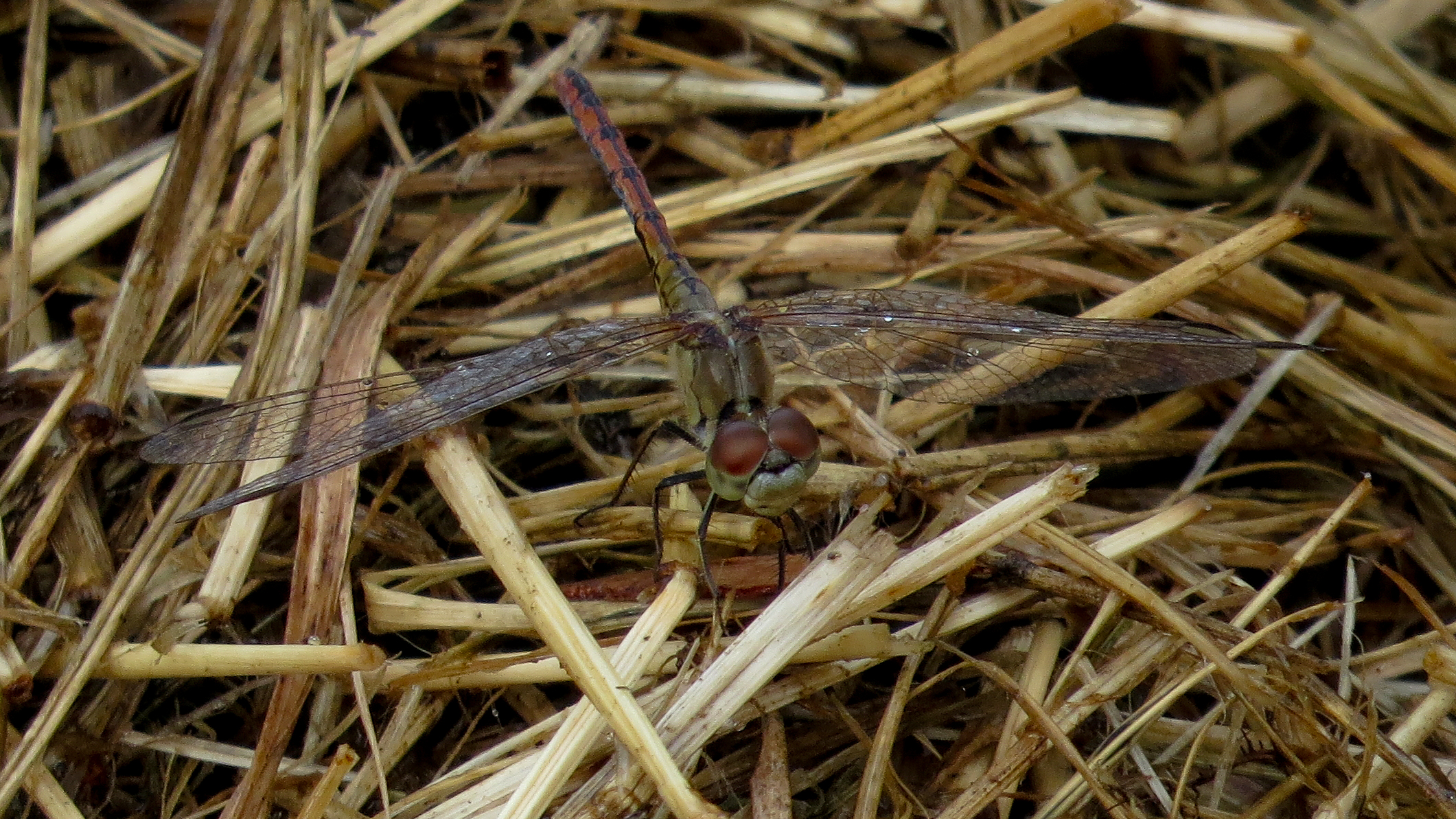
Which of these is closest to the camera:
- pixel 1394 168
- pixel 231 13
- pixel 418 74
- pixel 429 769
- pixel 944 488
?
pixel 429 769

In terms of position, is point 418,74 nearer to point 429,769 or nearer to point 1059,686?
point 429,769

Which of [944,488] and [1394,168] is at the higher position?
[1394,168]

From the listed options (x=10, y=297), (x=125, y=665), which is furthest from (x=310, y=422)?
(x=10, y=297)

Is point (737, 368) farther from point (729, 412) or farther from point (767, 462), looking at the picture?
point (767, 462)

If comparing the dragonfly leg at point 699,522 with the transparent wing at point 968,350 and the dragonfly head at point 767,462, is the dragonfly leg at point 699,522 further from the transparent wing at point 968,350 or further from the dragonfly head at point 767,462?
the transparent wing at point 968,350

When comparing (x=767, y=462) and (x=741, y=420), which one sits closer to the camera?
(x=767, y=462)

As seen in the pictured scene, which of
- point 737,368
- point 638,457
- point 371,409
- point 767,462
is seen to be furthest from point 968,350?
point 371,409

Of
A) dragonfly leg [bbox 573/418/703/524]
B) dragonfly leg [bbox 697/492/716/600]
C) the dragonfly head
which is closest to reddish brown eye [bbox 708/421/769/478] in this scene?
the dragonfly head
